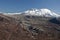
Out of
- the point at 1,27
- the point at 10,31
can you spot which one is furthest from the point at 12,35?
the point at 1,27

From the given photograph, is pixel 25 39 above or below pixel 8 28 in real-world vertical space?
below

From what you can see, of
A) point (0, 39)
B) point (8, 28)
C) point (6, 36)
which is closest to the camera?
point (0, 39)

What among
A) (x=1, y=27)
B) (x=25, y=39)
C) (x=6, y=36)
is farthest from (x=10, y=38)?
(x=25, y=39)

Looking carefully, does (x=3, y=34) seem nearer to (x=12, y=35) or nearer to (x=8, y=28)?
(x=12, y=35)

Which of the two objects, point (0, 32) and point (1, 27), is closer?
point (0, 32)

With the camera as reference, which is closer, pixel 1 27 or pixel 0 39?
pixel 0 39

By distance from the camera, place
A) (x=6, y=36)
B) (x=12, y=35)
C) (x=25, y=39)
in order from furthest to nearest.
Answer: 1. (x=25, y=39)
2. (x=12, y=35)
3. (x=6, y=36)

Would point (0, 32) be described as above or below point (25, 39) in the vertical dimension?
above

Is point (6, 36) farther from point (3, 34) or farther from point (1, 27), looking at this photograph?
point (1, 27)

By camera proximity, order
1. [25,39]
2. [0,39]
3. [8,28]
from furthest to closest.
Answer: [25,39]
[8,28]
[0,39]
